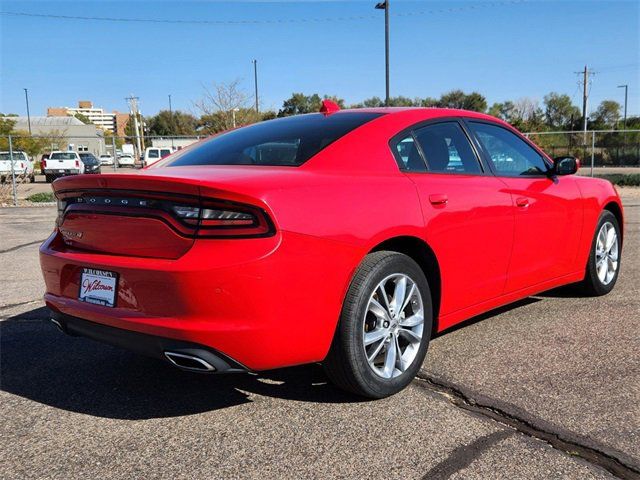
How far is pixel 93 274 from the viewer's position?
2.90m

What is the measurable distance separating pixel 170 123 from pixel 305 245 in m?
99.4

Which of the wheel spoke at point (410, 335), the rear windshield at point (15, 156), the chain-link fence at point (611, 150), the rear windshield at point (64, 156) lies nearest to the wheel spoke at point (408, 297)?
the wheel spoke at point (410, 335)

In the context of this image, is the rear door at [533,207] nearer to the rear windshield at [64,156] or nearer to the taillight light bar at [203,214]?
the taillight light bar at [203,214]

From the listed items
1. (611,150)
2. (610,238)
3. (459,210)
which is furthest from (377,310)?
(611,150)

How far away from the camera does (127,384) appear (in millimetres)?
3406

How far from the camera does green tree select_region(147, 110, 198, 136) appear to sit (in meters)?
86.4

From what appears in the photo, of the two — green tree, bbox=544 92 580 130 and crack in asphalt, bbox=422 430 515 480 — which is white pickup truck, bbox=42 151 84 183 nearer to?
crack in asphalt, bbox=422 430 515 480

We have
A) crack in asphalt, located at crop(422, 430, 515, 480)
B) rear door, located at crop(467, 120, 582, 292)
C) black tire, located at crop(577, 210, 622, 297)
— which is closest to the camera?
crack in asphalt, located at crop(422, 430, 515, 480)

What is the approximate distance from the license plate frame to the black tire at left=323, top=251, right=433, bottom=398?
3.58 feet

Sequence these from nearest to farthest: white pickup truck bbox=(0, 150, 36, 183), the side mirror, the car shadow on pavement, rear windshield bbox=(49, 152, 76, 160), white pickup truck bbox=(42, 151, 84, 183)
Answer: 1. the car shadow on pavement
2. the side mirror
3. white pickup truck bbox=(0, 150, 36, 183)
4. white pickup truck bbox=(42, 151, 84, 183)
5. rear windshield bbox=(49, 152, 76, 160)

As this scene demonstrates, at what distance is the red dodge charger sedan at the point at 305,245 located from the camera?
2.57 metres

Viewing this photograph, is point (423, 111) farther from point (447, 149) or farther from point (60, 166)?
point (60, 166)

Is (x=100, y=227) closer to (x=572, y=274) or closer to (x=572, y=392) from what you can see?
(x=572, y=392)

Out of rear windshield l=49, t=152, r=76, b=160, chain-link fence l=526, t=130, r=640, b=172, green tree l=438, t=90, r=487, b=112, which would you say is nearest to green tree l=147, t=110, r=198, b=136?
green tree l=438, t=90, r=487, b=112
